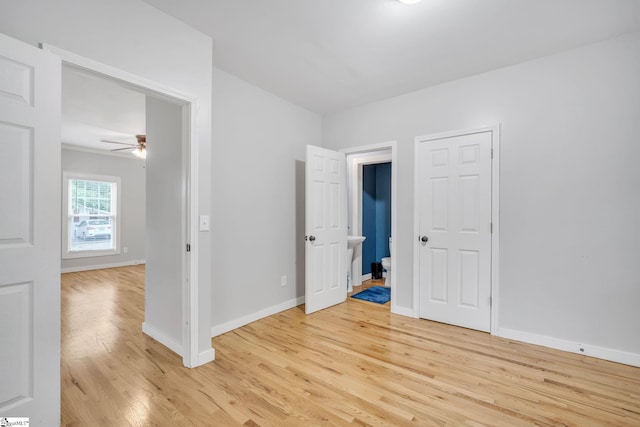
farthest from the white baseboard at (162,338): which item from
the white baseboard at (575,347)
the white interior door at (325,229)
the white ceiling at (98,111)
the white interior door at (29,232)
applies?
the white baseboard at (575,347)

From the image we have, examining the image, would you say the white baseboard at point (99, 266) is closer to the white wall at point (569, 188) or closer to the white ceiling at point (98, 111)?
the white ceiling at point (98, 111)

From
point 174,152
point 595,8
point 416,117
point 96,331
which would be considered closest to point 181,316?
point 96,331

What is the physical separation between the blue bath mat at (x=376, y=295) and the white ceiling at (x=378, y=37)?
2.70 meters

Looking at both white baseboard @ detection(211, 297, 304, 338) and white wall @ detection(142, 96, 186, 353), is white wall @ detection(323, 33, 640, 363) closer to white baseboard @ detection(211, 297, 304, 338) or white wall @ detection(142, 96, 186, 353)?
white baseboard @ detection(211, 297, 304, 338)

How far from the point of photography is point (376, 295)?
14.1 feet

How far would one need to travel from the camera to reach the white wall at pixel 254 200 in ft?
9.69

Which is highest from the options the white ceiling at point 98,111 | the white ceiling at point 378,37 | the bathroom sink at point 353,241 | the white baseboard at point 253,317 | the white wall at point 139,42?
the white ceiling at point 378,37

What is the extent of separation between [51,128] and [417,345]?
3.05m

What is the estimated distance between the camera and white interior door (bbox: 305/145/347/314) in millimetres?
3492

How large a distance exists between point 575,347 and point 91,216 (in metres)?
Result: 8.26

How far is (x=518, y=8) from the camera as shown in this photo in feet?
6.62

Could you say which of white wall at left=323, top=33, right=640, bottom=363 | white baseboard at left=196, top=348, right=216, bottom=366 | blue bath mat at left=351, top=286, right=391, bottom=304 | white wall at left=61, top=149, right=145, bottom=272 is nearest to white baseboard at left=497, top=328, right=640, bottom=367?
white wall at left=323, top=33, right=640, bottom=363

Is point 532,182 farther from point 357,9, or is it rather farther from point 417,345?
point 357,9

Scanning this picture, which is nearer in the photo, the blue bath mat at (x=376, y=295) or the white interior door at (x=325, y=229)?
the white interior door at (x=325, y=229)
